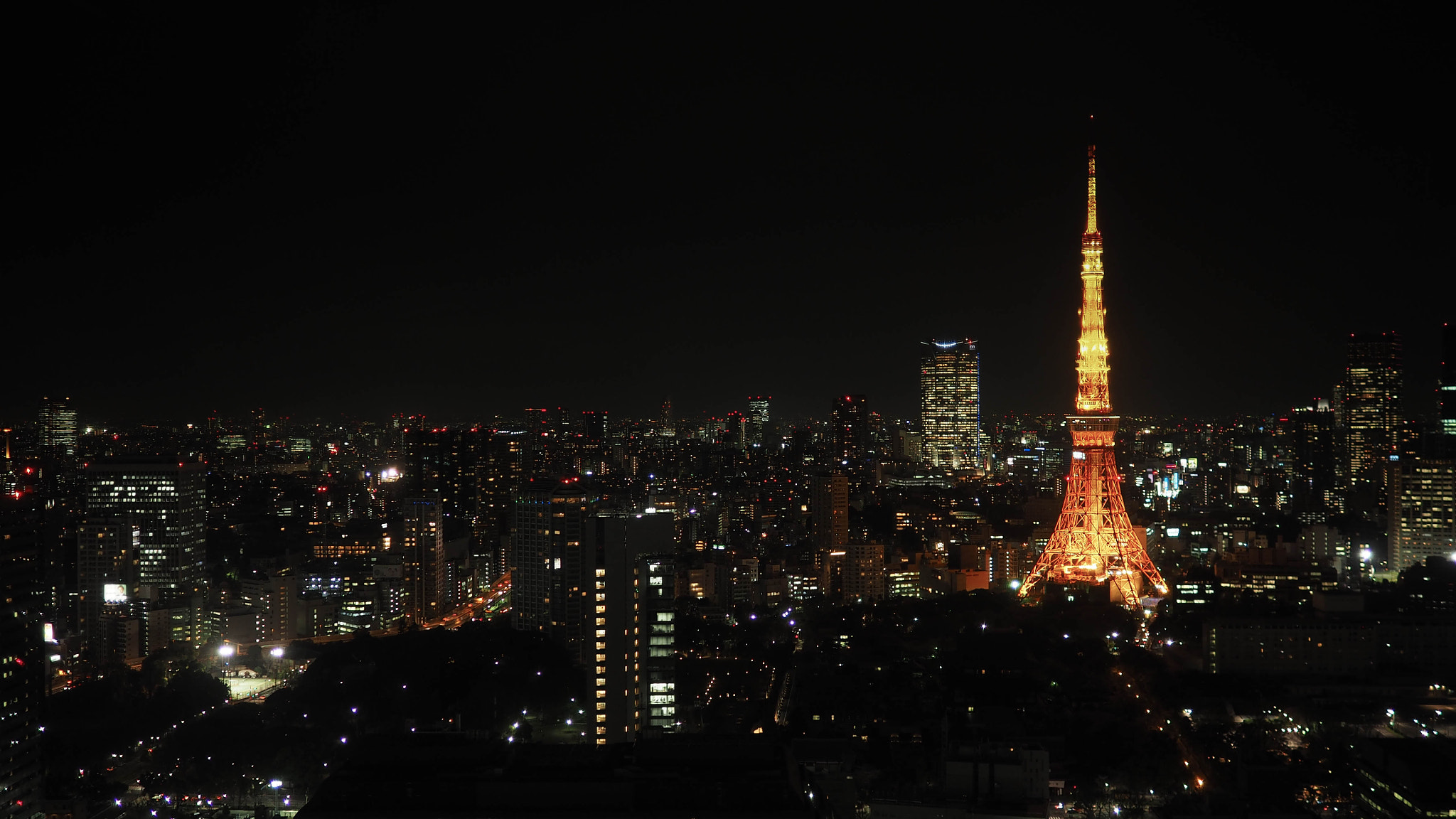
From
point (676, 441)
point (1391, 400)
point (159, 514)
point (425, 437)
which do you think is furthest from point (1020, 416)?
point (159, 514)

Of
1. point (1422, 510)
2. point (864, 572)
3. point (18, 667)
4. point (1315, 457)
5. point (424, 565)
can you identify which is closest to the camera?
point (18, 667)

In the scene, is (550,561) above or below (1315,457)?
below

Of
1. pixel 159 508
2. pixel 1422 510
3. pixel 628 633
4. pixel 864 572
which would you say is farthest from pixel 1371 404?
pixel 159 508

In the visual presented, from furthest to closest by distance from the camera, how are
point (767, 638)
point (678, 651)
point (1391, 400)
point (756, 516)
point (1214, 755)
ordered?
1. point (756, 516)
2. point (1391, 400)
3. point (767, 638)
4. point (678, 651)
5. point (1214, 755)

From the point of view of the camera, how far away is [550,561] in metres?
12.9

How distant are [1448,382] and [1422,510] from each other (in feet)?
5.44

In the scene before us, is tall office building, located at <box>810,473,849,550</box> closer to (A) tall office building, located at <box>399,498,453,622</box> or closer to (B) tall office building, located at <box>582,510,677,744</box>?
(A) tall office building, located at <box>399,498,453,622</box>

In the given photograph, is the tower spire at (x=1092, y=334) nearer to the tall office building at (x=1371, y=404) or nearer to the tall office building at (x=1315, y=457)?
the tall office building at (x=1371, y=404)

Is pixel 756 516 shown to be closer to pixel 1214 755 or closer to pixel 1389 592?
pixel 1389 592

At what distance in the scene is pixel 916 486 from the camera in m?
23.9

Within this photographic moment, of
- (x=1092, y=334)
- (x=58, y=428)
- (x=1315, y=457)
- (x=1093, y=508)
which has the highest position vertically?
(x=1092, y=334)

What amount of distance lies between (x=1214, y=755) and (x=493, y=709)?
192 inches

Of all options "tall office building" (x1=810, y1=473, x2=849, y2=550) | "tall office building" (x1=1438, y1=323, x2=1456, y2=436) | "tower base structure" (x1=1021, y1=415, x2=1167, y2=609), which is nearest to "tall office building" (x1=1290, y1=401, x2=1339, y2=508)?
"tall office building" (x1=1438, y1=323, x2=1456, y2=436)

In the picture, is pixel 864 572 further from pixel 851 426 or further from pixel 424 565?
pixel 851 426
